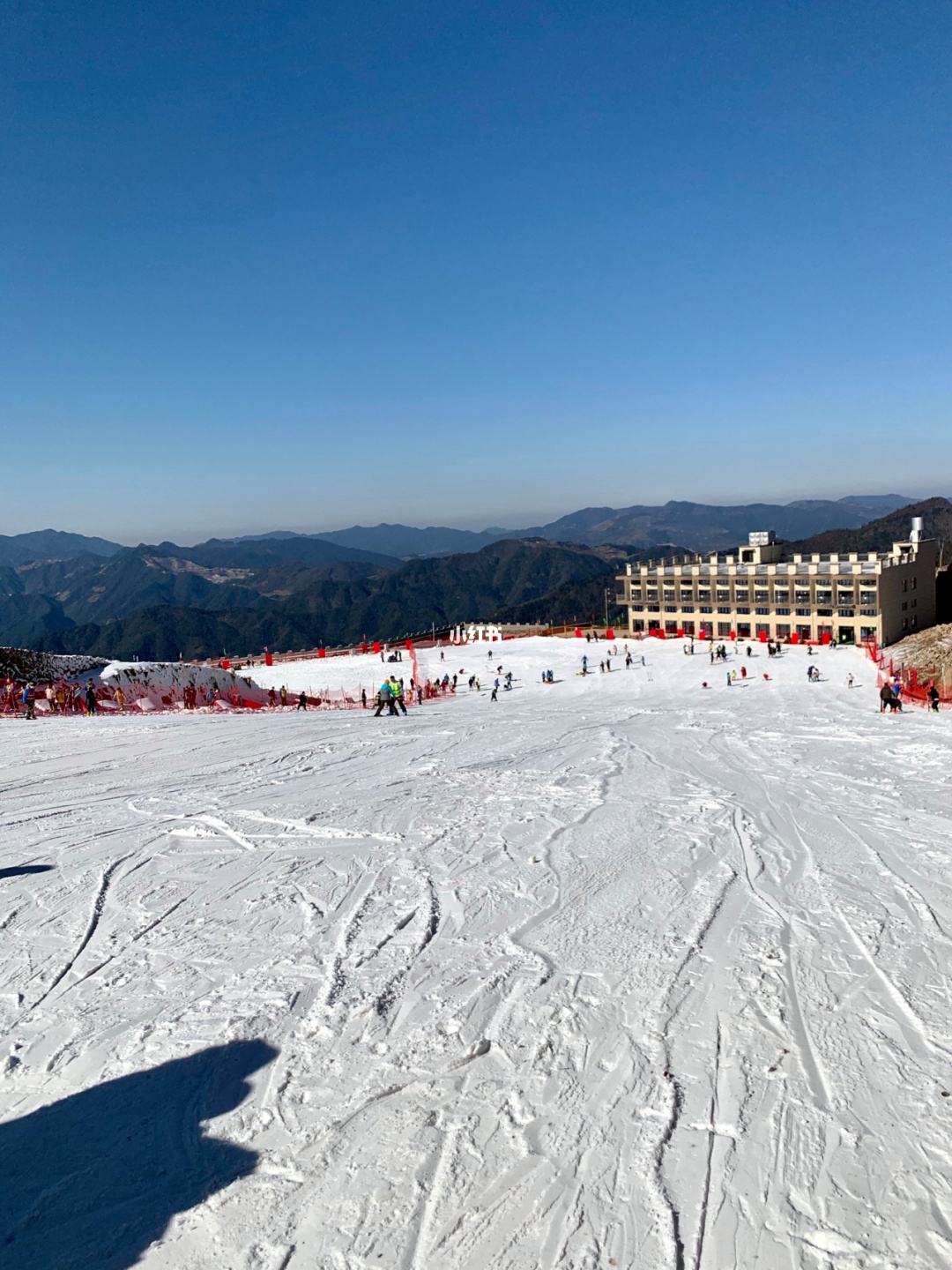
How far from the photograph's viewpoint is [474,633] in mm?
72188

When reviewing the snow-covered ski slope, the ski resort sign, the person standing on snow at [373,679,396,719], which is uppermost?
the snow-covered ski slope

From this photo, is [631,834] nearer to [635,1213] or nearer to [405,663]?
[635,1213]

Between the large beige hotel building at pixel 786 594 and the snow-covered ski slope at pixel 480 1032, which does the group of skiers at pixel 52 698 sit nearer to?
the snow-covered ski slope at pixel 480 1032

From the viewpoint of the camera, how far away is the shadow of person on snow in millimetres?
3887

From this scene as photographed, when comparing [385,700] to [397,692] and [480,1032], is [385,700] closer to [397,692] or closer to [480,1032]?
[397,692]

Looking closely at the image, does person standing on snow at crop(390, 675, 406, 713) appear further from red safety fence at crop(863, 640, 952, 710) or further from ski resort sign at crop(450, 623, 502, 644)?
ski resort sign at crop(450, 623, 502, 644)

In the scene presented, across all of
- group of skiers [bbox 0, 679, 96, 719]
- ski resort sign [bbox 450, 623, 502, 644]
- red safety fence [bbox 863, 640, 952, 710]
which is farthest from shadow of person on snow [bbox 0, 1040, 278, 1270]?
ski resort sign [bbox 450, 623, 502, 644]

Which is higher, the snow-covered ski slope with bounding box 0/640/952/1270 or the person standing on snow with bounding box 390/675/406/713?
the snow-covered ski slope with bounding box 0/640/952/1270

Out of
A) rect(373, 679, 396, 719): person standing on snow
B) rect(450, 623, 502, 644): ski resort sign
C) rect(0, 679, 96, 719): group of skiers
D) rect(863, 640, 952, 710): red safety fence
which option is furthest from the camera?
rect(450, 623, 502, 644): ski resort sign

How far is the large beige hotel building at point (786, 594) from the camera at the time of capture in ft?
217

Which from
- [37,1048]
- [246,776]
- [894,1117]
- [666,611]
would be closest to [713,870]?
[894,1117]

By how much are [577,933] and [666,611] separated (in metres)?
75.2

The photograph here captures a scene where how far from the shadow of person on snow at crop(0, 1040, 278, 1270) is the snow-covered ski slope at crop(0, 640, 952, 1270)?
2 centimetres

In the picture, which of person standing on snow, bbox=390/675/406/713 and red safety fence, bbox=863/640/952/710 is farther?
red safety fence, bbox=863/640/952/710
